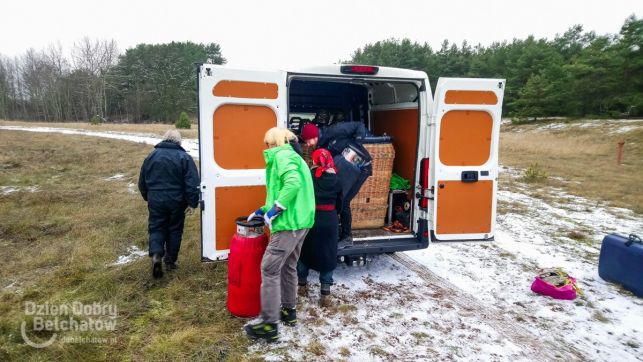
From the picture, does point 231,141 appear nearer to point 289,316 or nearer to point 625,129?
point 289,316

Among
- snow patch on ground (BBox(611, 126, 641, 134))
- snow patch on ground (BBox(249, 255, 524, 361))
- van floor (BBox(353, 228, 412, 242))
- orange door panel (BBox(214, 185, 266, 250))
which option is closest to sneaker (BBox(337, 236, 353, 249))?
van floor (BBox(353, 228, 412, 242))

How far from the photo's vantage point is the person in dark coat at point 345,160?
4289 millimetres

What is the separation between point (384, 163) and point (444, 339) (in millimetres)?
2399

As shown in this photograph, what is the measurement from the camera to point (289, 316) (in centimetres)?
360

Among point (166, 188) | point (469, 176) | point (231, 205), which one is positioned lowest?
point (231, 205)

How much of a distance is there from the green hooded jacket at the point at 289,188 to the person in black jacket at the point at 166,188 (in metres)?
1.42

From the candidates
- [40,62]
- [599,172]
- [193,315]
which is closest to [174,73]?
[40,62]

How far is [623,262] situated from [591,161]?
611 inches

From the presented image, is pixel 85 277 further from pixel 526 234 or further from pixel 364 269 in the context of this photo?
pixel 526 234

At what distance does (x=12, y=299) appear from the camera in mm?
3908

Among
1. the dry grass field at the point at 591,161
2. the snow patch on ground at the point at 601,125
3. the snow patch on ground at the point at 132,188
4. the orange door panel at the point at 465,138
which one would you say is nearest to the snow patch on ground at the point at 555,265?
the orange door panel at the point at 465,138

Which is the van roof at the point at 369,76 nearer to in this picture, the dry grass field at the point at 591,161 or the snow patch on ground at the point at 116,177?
the dry grass field at the point at 591,161

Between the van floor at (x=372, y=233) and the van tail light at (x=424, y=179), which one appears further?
the van floor at (x=372, y=233)

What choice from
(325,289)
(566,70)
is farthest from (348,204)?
(566,70)
